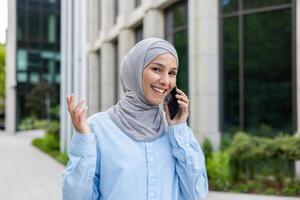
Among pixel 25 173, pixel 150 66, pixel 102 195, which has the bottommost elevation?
pixel 25 173

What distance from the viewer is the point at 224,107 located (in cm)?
1262

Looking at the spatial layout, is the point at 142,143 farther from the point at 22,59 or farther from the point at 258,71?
the point at 22,59

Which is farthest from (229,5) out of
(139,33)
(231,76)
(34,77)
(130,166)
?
(34,77)

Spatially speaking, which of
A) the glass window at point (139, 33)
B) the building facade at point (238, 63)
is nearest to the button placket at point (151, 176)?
the building facade at point (238, 63)

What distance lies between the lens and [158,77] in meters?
1.90

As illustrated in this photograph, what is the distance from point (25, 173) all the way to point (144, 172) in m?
12.9

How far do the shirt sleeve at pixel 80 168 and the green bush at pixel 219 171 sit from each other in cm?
797

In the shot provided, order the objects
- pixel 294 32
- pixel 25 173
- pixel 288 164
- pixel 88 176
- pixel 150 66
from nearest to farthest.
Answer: pixel 88 176 → pixel 150 66 → pixel 288 164 → pixel 294 32 → pixel 25 173

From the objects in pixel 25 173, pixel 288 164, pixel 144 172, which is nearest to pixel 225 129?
pixel 288 164

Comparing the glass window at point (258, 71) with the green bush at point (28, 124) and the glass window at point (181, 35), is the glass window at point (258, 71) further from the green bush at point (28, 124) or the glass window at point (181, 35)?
the green bush at point (28, 124)

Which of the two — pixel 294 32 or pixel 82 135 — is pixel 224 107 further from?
pixel 82 135

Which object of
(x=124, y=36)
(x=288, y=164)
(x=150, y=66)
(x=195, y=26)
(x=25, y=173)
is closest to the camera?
(x=150, y=66)

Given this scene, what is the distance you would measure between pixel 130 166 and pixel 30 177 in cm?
1174

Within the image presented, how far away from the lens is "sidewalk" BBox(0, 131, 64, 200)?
9836 mm
